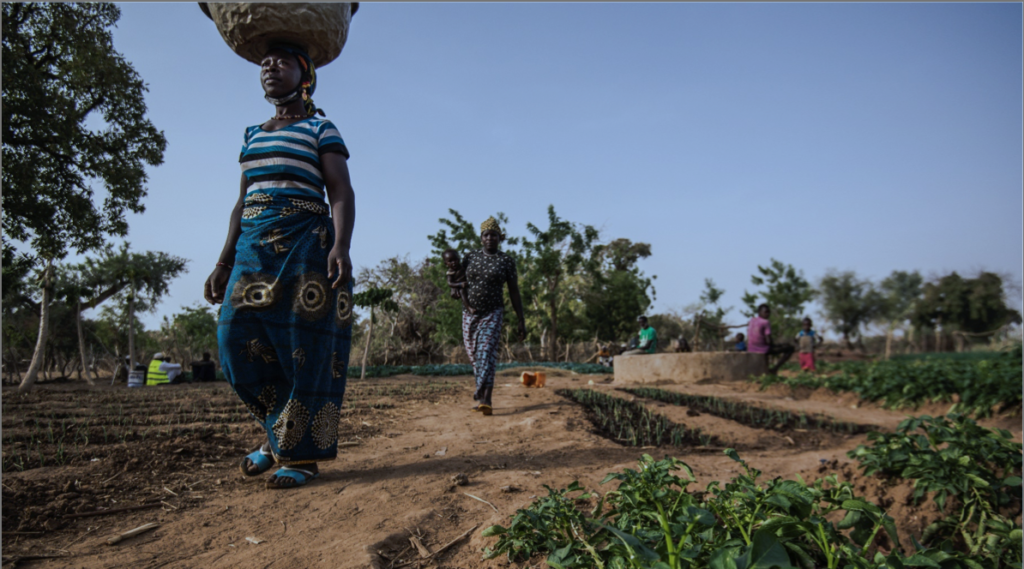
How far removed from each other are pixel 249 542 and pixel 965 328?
→ 144 ft

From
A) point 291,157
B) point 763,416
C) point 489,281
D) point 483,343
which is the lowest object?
point 763,416

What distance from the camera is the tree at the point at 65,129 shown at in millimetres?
7488

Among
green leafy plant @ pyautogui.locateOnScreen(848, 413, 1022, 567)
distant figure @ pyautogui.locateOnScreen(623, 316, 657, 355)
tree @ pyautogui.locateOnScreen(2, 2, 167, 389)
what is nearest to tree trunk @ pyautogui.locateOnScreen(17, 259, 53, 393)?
tree @ pyautogui.locateOnScreen(2, 2, 167, 389)

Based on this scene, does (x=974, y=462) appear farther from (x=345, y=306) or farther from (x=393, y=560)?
(x=345, y=306)

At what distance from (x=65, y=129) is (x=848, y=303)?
1727 inches

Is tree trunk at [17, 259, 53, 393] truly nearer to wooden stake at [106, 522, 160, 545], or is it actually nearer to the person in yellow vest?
the person in yellow vest

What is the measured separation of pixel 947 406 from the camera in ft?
21.8

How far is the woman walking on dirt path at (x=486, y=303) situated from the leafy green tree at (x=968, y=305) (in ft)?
130

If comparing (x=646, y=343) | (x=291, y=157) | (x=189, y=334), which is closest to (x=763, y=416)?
(x=291, y=157)

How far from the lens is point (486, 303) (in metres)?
5.33

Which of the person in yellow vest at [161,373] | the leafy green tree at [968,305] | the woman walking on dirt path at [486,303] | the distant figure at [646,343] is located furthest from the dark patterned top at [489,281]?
the leafy green tree at [968,305]

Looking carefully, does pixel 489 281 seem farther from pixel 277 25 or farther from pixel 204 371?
pixel 204 371

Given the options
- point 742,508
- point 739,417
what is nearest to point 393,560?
point 742,508

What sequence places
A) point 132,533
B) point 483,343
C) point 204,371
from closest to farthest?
point 132,533 → point 483,343 → point 204,371
